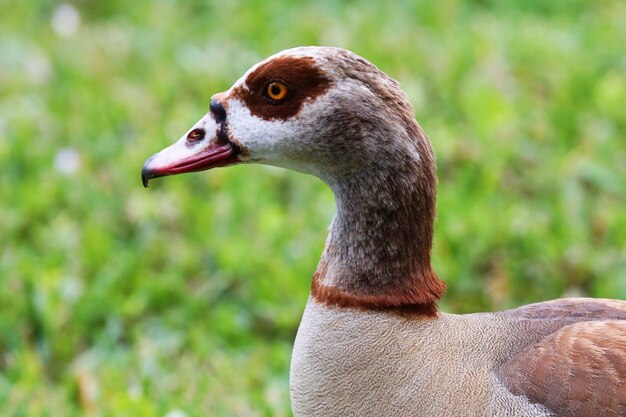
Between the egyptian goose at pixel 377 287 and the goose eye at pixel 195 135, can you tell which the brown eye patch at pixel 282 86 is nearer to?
the egyptian goose at pixel 377 287

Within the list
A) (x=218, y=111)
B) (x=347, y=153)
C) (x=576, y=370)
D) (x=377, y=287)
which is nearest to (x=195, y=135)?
(x=218, y=111)

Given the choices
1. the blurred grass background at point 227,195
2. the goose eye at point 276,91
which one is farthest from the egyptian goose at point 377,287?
the blurred grass background at point 227,195

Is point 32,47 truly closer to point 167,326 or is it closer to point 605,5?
point 167,326

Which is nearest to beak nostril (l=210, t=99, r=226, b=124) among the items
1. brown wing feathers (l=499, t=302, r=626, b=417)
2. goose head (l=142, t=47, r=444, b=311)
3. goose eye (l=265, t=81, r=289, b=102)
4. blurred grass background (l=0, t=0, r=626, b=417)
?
goose head (l=142, t=47, r=444, b=311)

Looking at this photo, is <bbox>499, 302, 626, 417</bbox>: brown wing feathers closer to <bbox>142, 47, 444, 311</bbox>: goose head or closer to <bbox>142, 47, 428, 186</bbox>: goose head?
<bbox>142, 47, 444, 311</bbox>: goose head

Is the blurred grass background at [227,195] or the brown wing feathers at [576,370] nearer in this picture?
the brown wing feathers at [576,370]

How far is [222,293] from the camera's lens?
333 cm

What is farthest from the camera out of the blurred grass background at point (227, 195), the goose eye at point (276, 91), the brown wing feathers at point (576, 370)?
the blurred grass background at point (227, 195)

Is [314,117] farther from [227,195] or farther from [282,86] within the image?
[227,195]

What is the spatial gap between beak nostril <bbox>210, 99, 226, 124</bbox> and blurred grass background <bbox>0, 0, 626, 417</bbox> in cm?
96

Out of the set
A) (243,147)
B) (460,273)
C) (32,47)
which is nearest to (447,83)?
(460,273)

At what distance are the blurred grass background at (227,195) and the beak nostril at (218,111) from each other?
3.15 ft

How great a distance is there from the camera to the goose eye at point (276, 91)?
200 cm

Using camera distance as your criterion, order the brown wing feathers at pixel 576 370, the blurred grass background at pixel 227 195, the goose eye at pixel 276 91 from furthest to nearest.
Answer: the blurred grass background at pixel 227 195 → the goose eye at pixel 276 91 → the brown wing feathers at pixel 576 370
